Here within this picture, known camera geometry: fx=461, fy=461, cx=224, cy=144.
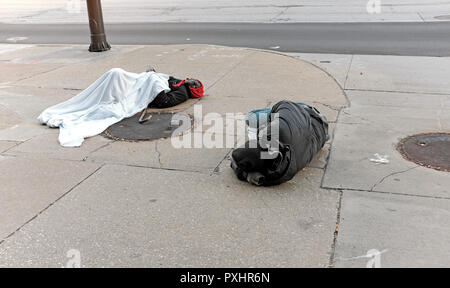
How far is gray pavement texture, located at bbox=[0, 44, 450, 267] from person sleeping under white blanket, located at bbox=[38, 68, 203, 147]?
315mm

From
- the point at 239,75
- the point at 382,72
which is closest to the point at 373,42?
the point at 382,72

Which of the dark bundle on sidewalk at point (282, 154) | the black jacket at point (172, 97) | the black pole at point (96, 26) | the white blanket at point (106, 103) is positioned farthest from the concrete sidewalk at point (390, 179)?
the black pole at point (96, 26)

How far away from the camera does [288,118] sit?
14.9 ft

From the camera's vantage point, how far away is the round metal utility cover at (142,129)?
5.82m

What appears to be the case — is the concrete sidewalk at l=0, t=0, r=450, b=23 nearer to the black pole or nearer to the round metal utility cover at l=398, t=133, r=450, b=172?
the black pole

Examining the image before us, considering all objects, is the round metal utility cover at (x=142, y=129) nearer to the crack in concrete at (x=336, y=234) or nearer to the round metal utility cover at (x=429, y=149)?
the crack in concrete at (x=336, y=234)

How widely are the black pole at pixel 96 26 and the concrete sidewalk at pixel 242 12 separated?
644 centimetres

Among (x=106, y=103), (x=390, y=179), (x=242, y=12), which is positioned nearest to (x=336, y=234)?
(x=390, y=179)

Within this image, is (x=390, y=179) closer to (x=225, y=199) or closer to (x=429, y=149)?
(x=429, y=149)

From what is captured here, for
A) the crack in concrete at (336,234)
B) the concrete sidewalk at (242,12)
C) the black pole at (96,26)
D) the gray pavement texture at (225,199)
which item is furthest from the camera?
the concrete sidewalk at (242,12)

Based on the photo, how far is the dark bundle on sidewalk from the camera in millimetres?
4328

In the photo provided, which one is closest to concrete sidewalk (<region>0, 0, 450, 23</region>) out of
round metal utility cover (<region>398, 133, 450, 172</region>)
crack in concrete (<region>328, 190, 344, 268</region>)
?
round metal utility cover (<region>398, 133, 450, 172</region>)
